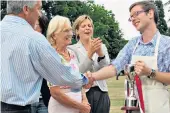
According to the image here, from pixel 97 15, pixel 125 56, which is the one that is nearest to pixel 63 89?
pixel 125 56

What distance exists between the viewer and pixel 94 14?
74938 millimetres

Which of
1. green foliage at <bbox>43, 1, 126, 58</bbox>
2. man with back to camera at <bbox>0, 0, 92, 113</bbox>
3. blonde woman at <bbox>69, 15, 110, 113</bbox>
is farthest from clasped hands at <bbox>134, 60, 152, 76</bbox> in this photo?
green foliage at <bbox>43, 1, 126, 58</bbox>

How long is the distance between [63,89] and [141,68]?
1161 mm

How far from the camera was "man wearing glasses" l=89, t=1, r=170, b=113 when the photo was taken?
425 centimetres

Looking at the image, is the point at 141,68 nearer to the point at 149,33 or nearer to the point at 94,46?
the point at 149,33

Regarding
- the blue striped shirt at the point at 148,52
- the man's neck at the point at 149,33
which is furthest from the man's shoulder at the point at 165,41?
the man's neck at the point at 149,33

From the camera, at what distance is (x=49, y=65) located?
3.75 metres

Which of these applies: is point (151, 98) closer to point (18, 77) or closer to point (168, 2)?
point (18, 77)

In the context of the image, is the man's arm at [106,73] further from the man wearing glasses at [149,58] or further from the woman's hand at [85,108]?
the woman's hand at [85,108]

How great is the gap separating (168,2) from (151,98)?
43458 millimetres

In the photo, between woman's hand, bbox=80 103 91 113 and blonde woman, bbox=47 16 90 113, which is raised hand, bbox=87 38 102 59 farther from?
woman's hand, bbox=80 103 91 113

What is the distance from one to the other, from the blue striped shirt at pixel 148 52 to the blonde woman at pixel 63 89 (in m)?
0.58

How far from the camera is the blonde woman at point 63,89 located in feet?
16.2

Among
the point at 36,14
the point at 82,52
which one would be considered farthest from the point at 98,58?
the point at 36,14
